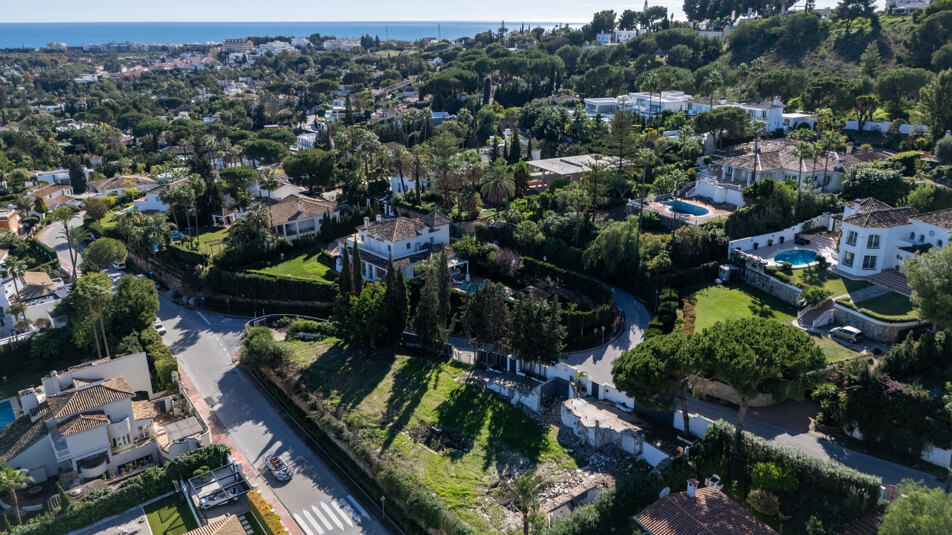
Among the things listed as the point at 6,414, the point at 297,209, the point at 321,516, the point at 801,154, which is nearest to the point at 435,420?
the point at 321,516

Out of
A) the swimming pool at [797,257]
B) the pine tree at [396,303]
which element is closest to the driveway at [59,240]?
the pine tree at [396,303]

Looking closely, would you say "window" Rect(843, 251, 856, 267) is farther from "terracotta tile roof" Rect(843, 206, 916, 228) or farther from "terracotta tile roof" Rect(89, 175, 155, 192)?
"terracotta tile roof" Rect(89, 175, 155, 192)

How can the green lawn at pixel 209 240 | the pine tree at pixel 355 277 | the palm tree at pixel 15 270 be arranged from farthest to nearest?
the green lawn at pixel 209 240 → the palm tree at pixel 15 270 → the pine tree at pixel 355 277

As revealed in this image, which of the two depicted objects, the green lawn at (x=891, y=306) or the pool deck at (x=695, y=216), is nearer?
the green lawn at (x=891, y=306)

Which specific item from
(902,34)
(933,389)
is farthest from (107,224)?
(902,34)

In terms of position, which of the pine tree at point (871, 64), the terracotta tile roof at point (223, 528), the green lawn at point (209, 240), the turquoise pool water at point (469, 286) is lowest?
the terracotta tile roof at point (223, 528)

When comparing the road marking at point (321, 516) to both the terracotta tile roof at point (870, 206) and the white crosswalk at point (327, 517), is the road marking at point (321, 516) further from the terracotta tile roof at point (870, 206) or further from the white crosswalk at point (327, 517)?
the terracotta tile roof at point (870, 206)
